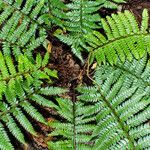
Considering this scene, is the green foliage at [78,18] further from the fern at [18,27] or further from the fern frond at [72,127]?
the fern frond at [72,127]

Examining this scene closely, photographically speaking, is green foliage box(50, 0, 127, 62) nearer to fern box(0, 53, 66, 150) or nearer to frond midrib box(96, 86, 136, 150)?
fern box(0, 53, 66, 150)

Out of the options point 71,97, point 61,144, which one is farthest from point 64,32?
point 61,144

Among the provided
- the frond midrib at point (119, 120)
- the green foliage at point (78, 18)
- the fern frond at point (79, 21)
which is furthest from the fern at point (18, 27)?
the frond midrib at point (119, 120)

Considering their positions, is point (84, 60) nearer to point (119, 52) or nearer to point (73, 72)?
point (73, 72)

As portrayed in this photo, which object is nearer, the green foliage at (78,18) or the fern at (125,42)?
the fern at (125,42)

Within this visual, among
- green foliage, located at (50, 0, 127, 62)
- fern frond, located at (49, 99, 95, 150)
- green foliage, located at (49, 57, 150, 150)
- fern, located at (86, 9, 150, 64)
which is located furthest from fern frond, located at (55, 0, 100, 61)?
fern frond, located at (49, 99, 95, 150)

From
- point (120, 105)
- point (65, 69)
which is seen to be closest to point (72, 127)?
point (120, 105)
